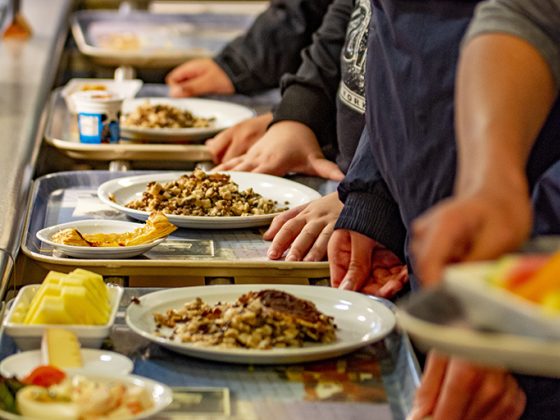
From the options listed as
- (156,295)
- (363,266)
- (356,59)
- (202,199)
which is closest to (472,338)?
(156,295)

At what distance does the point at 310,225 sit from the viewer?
1.88m

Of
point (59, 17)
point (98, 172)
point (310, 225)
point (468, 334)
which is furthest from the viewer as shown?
point (59, 17)

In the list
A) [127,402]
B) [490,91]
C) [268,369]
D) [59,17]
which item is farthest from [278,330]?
[59,17]

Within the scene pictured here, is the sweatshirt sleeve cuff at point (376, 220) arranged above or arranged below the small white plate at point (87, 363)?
above

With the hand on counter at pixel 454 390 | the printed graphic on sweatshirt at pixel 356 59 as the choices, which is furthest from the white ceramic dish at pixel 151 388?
the printed graphic on sweatshirt at pixel 356 59

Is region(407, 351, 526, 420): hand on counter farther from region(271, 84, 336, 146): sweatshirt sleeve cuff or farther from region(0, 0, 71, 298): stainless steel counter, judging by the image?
region(271, 84, 336, 146): sweatshirt sleeve cuff

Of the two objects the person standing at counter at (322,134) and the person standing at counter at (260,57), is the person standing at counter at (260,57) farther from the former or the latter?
the person standing at counter at (322,134)

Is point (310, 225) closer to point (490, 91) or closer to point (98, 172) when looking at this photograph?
point (98, 172)

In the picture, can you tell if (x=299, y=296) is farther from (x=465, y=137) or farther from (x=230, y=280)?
(x=465, y=137)

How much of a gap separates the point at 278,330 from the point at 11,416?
0.38m

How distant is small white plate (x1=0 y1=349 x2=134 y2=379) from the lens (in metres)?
1.31

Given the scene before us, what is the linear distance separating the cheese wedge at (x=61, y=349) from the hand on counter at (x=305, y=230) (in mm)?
518

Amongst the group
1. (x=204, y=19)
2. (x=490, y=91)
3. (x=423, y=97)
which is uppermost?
(x=490, y=91)

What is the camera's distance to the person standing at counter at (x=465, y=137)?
88 centimetres
